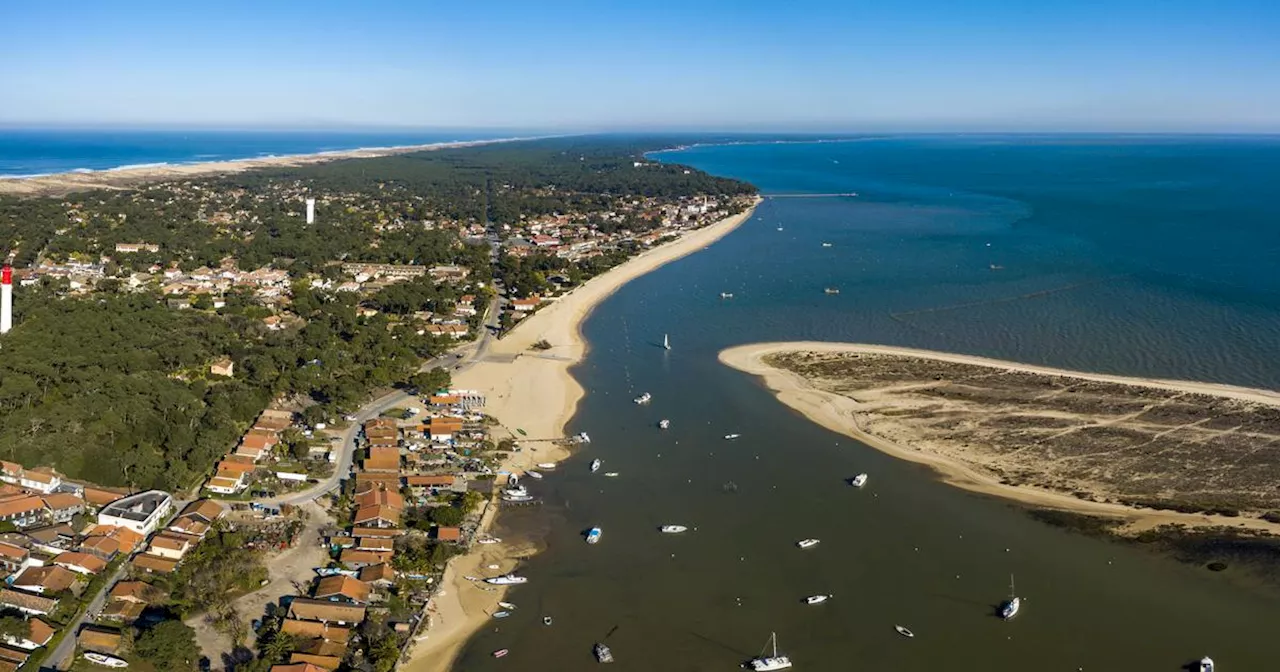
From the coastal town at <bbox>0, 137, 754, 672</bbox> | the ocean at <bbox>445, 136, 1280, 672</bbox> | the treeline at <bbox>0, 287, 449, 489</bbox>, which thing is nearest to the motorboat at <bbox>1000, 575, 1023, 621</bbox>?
the ocean at <bbox>445, 136, 1280, 672</bbox>

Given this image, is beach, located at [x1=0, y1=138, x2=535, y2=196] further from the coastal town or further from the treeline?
the treeline

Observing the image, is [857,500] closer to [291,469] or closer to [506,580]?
[506,580]

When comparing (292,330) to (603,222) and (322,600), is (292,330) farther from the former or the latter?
(603,222)

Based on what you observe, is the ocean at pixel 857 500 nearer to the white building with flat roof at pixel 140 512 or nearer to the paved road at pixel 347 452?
the paved road at pixel 347 452

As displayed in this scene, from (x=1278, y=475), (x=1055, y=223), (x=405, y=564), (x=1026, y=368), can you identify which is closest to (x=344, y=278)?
(x=405, y=564)

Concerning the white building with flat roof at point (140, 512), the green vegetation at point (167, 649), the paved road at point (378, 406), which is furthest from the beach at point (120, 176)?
the green vegetation at point (167, 649)

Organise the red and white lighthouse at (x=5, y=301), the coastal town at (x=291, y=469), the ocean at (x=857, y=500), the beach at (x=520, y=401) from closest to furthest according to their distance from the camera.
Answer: the coastal town at (x=291, y=469) → the ocean at (x=857, y=500) → the beach at (x=520, y=401) → the red and white lighthouse at (x=5, y=301)
